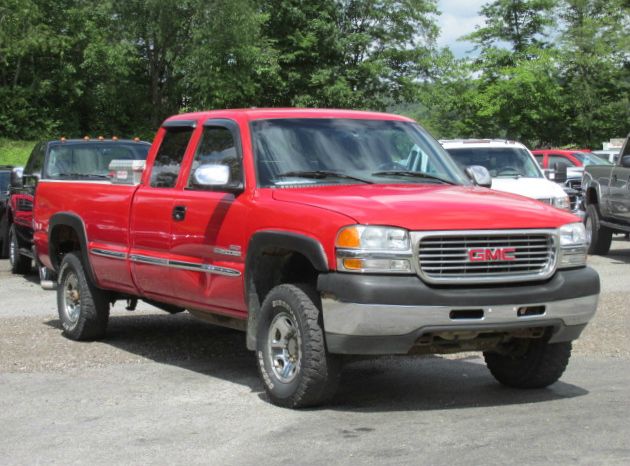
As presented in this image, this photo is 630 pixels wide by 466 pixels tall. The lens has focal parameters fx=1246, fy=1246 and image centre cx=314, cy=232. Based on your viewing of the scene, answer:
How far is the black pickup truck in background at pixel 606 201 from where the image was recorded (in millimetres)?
19031

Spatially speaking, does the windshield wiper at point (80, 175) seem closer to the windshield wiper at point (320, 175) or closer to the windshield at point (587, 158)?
the windshield wiper at point (320, 175)

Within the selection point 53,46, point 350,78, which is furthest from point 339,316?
point 350,78

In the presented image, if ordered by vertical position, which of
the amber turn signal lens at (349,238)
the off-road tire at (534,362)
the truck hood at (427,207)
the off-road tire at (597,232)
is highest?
the truck hood at (427,207)

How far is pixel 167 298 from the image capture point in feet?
30.0

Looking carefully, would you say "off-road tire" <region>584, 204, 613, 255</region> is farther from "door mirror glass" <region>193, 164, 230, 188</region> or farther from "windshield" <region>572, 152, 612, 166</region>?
"windshield" <region>572, 152, 612, 166</region>

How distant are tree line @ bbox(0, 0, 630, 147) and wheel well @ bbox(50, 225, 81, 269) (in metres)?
48.0

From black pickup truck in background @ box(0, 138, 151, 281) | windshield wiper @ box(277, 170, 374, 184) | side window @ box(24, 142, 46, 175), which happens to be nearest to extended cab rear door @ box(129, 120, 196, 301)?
windshield wiper @ box(277, 170, 374, 184)

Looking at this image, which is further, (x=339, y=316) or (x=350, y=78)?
(x=350, y=78)

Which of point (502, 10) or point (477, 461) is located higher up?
point (502, 10)

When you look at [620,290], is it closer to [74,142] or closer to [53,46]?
[74,142]

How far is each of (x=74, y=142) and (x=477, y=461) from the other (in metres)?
10.8

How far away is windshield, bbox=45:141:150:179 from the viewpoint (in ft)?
50.5

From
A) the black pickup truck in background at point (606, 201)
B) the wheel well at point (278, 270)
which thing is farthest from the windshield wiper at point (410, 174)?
the black pickup truck in background at point (606, 201)

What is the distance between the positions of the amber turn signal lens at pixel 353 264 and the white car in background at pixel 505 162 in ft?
34.1
